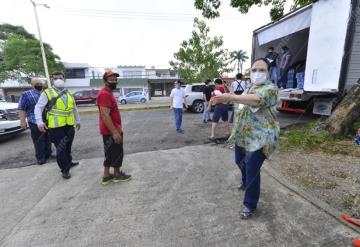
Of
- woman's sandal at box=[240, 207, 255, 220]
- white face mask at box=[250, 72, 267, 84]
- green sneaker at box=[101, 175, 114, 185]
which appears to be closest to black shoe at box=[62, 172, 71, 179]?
green sneaker at box=[101, 175, 114, 185]

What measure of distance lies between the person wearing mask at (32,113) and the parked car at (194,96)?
6792mm

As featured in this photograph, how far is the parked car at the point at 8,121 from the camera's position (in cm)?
580

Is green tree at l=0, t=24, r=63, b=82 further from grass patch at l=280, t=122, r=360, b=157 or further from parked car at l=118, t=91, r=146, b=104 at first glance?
grass patch at l=280, t=122, r=360, b=157

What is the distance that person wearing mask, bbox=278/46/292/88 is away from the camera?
7.51 metres

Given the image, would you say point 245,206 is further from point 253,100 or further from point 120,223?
point 120,223

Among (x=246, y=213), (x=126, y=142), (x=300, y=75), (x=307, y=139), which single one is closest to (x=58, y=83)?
(x=126, y=142)

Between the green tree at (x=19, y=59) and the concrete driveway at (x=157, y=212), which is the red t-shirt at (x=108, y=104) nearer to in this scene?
the concrete driveway at (x=157, y=212)

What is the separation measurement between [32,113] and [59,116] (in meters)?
1.33

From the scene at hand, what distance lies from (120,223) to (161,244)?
58 centimetres

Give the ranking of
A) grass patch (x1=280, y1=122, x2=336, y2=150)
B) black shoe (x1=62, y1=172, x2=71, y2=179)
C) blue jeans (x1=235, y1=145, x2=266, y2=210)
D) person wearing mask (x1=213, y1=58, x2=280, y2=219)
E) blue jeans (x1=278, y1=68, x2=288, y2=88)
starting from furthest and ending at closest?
blue jeans (x1=278, y1=68, x2=288, y2=88) < grass patch (x1=280, y1=122, x2=336, y2=150) < black shoe (x1=62, y1=172, x2=71, y2=179) < blue jeans (x1=235, y1=145, x2=266, y2=210) < person wearing mask (x1=213, y1=58, x2=280, y2=219)

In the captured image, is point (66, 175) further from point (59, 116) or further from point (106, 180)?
point (59, 116)

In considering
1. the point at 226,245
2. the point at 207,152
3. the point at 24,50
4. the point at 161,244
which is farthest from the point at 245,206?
the point at 24,50

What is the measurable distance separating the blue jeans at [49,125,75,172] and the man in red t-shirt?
2.67 ft

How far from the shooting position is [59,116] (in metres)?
3.34
